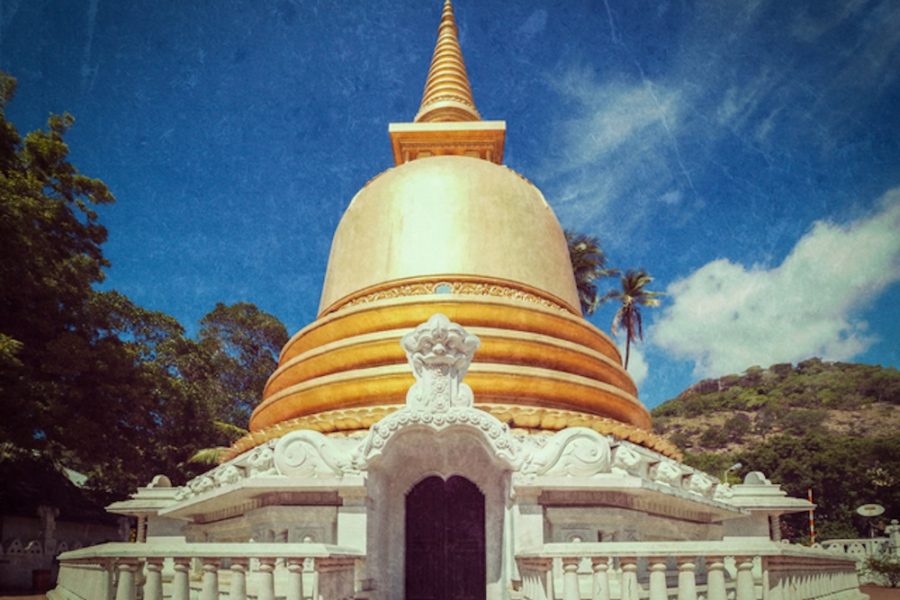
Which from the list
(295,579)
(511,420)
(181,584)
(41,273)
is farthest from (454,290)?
(41,273)

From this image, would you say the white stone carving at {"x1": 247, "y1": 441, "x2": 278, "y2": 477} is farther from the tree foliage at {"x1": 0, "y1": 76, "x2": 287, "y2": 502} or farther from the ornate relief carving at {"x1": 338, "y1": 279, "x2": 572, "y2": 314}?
the tree foliage at {"x1": 0, "y1": 76, "x2": 287, "y2": 502}

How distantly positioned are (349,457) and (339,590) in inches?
81.1

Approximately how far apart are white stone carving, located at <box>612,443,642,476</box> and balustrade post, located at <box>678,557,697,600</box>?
3362 millimetres

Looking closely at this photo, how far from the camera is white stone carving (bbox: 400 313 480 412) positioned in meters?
10.3

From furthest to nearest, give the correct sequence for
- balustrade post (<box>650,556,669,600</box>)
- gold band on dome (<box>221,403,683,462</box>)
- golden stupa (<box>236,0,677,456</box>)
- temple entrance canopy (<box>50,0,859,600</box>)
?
golden stupa (<box>236,0,677,456</box>) → gold band on dome (<box>221,403,683,462</box>) → temple entrance canopy (<box>50,0,859,600</box>) → balustrade post (<box>650,556,669,600</box>)

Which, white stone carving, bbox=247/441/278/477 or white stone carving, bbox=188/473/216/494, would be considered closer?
white stone carving, bbox=247/441/278/477

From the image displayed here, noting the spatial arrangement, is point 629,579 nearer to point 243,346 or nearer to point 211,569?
point 211,569

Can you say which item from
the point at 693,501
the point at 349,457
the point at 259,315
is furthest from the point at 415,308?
the point at 259,315

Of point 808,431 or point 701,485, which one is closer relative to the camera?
point 701,485

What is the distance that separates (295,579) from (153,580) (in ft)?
5.74

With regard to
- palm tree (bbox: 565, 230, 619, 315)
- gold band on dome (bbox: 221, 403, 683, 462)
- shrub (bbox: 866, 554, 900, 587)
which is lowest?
shrub (bbox: 866, 554, 900, 587)

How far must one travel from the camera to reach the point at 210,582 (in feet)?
25.3

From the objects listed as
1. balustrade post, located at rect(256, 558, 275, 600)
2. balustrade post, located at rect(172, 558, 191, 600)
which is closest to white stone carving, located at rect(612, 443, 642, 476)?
balustrade post, located at rect(256, 558, 275, 600)

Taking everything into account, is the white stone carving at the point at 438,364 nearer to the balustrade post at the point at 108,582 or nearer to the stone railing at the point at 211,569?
the stone railing at the point at 211,569
